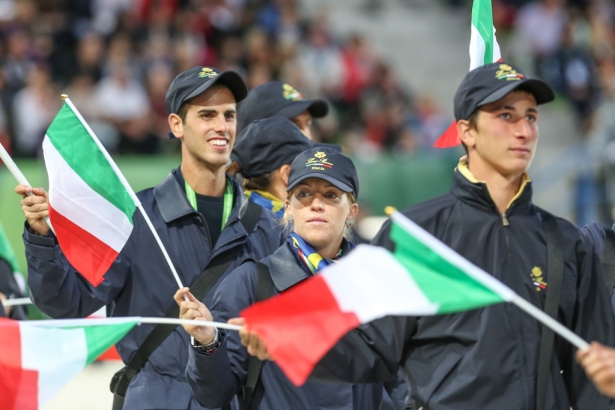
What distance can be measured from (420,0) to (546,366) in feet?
53.8

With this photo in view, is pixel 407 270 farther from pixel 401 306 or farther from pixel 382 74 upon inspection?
pixel 382 74

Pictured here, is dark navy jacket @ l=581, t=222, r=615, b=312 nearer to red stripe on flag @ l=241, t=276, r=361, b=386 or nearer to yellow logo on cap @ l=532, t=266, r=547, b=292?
yellow logo on cap @ l=532, t=266, r=547, b=292

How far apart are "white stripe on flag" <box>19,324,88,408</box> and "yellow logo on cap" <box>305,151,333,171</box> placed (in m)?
1.22

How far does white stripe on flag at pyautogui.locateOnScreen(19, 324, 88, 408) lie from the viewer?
3918 millimetres

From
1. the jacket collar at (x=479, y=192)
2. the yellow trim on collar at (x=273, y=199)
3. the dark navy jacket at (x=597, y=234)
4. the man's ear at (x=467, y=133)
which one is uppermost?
the man's ear at (x=467, y=133)

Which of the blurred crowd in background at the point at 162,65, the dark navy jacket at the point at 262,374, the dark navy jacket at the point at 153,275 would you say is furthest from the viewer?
the blurred crowd in background at the point at 162,65

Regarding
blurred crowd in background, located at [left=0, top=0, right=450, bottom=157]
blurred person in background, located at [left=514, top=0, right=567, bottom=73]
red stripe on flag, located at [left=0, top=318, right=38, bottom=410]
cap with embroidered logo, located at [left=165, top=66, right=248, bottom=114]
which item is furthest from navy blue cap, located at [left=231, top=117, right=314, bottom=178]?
blurred person in background, located at [left=514, top=0, right=567, bottom=73]

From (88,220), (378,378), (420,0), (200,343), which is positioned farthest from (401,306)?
→ (420,0)

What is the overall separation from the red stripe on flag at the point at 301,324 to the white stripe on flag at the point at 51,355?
72 centimetres

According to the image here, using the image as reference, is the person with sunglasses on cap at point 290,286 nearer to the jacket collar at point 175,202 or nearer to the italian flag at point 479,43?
the jacket collar at point 175,202

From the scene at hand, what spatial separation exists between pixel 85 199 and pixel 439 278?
1949 millimetres

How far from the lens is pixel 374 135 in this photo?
15445 millimetres

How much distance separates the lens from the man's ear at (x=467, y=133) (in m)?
3.84

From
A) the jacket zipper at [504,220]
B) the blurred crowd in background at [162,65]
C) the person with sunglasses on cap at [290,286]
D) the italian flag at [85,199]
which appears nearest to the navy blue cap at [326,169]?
the person with sunglasses on cap at [290,286]
